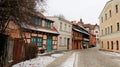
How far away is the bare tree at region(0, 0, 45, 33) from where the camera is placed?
359 inches

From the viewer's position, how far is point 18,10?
9.52 m

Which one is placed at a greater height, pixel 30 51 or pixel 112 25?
pixel 112 25

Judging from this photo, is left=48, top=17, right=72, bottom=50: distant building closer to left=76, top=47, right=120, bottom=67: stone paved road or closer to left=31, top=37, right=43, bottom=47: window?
left=31, top=37, right=43, bottom=47: window

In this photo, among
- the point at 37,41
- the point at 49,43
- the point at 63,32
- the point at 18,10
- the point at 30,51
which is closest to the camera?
the point at 18,10

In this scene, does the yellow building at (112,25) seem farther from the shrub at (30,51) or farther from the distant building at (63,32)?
the shrub at (30,51)

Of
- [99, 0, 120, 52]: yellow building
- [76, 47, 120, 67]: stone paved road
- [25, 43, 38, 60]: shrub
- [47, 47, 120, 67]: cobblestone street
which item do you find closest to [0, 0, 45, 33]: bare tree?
[47, 47, 120, 67]: cobblestone street

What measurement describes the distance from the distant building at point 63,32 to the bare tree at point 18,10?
2885 cm

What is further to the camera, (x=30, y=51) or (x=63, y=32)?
(x=63, y=32)

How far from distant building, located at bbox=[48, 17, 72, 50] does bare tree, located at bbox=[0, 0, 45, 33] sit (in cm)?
2885

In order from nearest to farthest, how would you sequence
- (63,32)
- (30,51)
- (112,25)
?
(30,51) < (112,25) < (63,32)

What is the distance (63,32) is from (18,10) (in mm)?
33110

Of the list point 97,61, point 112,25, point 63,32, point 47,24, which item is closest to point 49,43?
point 47,24

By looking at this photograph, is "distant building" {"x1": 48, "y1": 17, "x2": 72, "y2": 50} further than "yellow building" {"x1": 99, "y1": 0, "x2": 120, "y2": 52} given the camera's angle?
Yes

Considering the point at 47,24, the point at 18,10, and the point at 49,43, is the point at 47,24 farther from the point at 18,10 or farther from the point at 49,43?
the point at 18,10
